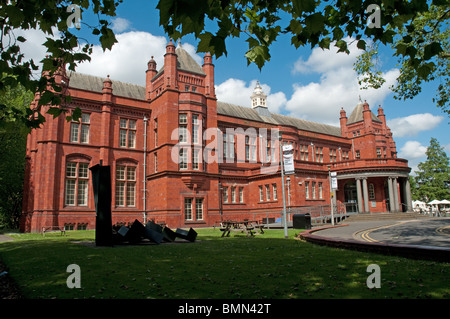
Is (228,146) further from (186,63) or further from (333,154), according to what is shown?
(333,154)

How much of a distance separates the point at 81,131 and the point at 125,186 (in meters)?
6.83

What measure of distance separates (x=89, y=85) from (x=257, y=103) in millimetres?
24998

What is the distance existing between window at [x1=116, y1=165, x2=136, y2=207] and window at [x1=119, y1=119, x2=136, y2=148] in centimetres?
246

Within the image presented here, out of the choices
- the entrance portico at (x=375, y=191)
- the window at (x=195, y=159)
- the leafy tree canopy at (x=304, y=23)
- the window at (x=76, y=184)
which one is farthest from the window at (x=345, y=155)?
the leafy tree canopy at (x=304, y=23)

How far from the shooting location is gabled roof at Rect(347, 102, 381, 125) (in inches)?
2062

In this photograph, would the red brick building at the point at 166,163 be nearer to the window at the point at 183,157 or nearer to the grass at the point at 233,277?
the window at the point at 183,157

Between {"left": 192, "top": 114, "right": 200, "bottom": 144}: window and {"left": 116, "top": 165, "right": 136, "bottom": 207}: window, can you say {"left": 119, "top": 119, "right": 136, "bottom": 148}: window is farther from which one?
{"left": 192, "top": 114, "right": 200, "bottom": 144}: window

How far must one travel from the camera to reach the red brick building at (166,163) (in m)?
28.7

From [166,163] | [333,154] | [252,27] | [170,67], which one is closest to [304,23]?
[252,27]

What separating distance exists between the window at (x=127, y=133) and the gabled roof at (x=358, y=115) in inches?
1463

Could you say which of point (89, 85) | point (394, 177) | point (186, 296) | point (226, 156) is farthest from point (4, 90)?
point (394, 177)

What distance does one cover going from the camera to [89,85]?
1309 inches

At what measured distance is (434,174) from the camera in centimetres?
6306
